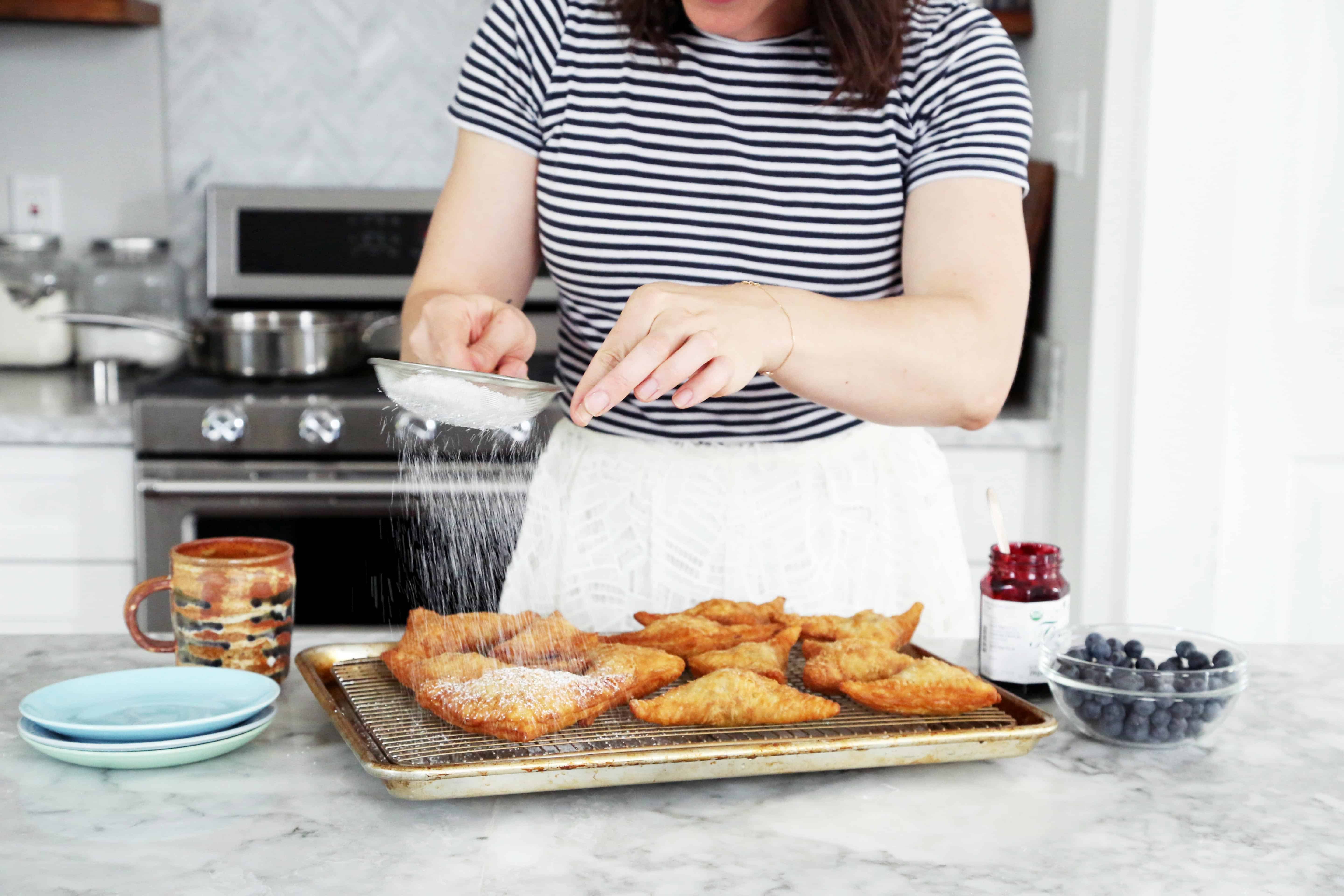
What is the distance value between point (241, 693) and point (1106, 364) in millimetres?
1468

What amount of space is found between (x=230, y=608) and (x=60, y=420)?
4.11 ft

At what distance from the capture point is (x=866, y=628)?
1.07 m

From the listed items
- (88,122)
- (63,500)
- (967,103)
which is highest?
(88,122)

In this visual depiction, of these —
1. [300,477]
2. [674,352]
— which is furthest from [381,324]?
[674,352]

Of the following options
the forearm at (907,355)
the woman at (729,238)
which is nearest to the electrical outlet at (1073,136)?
the woman at (729,238)

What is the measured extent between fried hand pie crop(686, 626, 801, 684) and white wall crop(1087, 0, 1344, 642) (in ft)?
3.69

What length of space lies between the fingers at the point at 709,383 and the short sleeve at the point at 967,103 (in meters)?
0.44

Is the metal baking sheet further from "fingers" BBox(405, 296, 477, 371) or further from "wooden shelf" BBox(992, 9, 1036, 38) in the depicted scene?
"wooden shelf" BBox(992, 9, 1036, 38)

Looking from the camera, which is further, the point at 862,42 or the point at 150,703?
the point at 862,42

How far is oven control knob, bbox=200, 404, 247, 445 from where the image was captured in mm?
2070

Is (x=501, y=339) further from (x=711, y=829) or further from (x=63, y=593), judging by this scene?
(x=63, y=593)

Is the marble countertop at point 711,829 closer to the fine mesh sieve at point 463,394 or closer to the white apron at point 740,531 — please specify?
the fine mesh sieve at point 463,394

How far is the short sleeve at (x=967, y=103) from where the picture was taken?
122 cm

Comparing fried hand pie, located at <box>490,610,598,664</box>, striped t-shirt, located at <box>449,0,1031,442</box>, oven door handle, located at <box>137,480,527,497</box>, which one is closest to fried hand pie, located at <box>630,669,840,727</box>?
fried hand pie, located at <box>490,610,598,664</box>
